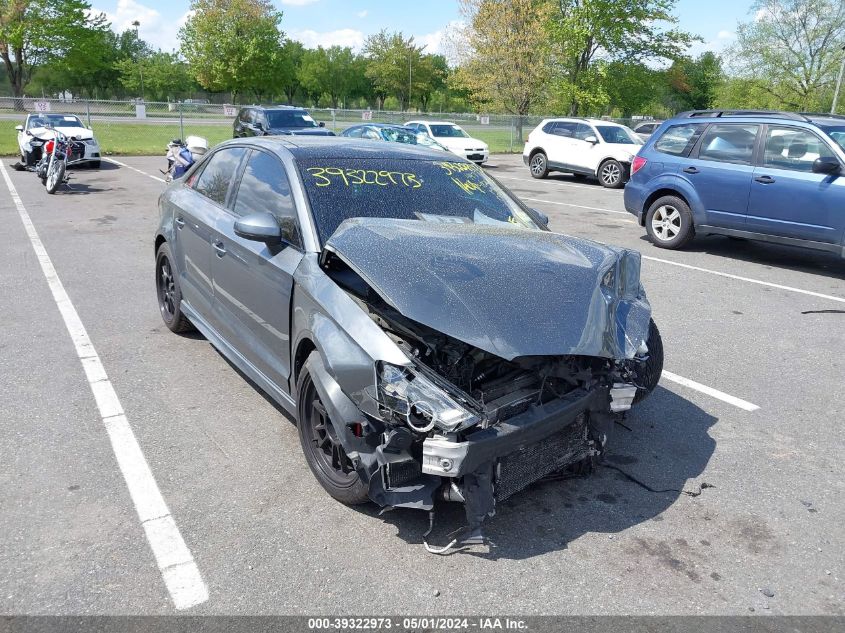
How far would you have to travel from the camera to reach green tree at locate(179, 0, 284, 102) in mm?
52156

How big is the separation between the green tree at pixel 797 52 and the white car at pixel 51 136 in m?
40.0

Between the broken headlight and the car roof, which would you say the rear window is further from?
the broken headlight

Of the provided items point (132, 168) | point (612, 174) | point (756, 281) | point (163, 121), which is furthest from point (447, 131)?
point (163, 121)

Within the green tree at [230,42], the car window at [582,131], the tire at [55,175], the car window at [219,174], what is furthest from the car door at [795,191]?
the green tree at [230,42]

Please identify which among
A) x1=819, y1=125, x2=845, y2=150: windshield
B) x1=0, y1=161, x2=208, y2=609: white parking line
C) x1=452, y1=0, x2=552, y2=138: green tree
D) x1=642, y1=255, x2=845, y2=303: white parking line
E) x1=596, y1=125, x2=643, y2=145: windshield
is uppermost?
x1=452, y1=0, x2=552, y2=138: green tree

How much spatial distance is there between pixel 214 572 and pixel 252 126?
799 inches

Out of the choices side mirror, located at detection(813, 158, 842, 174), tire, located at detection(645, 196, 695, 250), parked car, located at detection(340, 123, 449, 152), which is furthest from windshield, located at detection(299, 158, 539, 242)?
parked car, located at detection(340, 123, 449, 152)

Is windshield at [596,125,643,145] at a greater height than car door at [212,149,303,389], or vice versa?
windshield at [596,125,643,145]

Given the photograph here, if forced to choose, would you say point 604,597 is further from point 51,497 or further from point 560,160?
point 560,160

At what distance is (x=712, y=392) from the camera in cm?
497

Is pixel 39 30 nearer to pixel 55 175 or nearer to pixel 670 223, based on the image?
pixel 55 175

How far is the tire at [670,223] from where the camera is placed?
Answer: 9781 mm

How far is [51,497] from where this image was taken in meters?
3.43

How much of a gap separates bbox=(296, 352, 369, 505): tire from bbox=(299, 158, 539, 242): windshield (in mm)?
865
